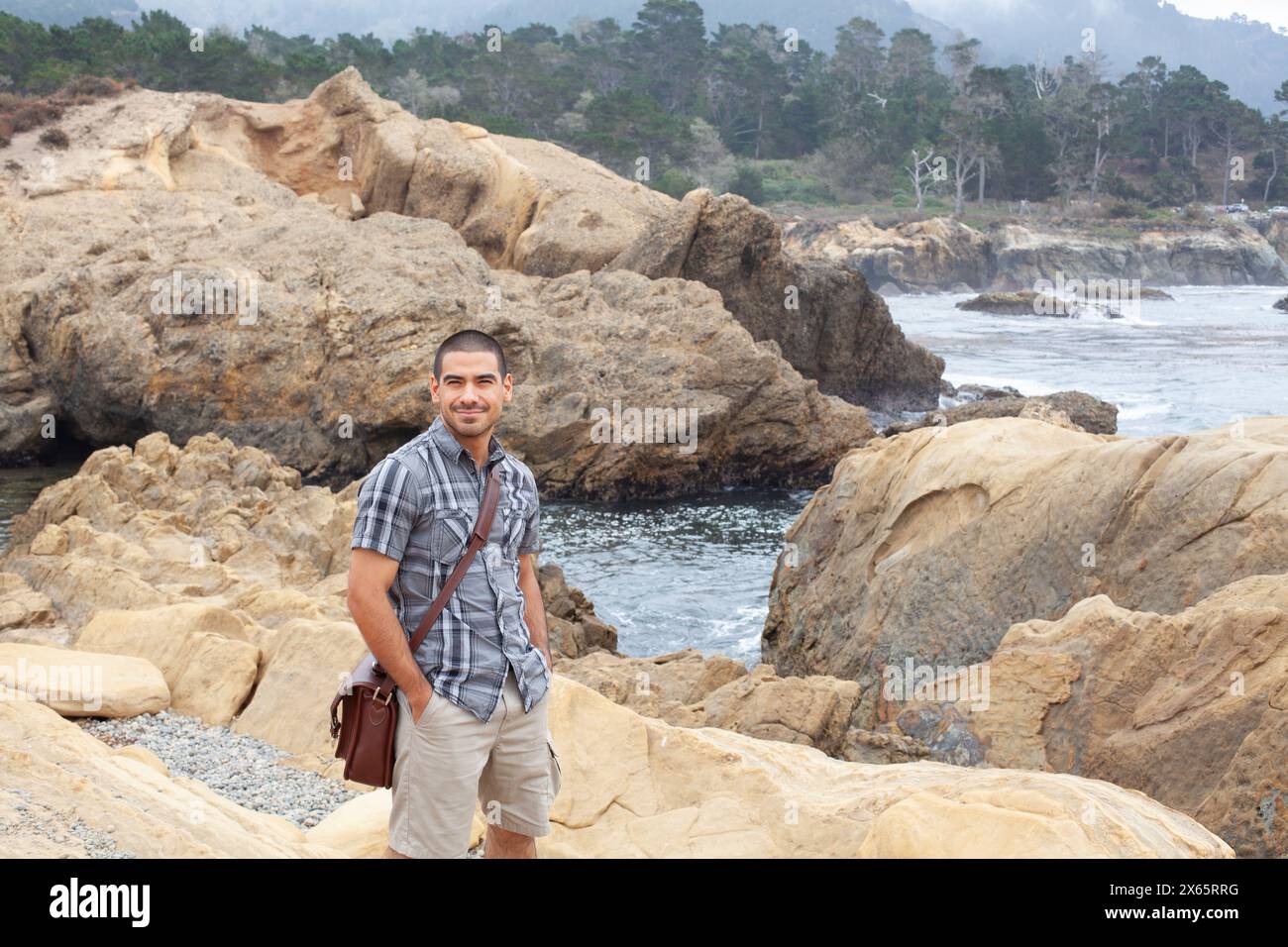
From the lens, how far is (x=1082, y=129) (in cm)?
7875

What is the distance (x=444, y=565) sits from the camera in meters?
3.47

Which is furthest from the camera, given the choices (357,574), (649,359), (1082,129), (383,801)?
(1082,129)

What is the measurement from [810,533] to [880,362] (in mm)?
15669

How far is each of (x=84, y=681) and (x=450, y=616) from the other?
4.20 metres

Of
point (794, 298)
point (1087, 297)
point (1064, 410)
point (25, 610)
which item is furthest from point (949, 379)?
point (1087, 297)

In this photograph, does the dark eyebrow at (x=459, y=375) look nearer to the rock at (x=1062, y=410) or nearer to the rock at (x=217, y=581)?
the rock at (x=217, y=581)

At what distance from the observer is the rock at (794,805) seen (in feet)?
11.8

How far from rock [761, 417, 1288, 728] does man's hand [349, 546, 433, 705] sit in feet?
14.1

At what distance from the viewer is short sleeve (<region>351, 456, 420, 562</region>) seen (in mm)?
3377

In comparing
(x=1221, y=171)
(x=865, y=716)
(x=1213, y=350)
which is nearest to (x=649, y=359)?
(x=865, y=716)

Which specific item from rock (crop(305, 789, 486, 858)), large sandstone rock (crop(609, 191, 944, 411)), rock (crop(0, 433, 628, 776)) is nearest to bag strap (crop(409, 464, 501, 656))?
rock (crop(305, 789, 486, 858))

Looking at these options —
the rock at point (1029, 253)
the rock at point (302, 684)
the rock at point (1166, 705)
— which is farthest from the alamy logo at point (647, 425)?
the rock at point (1029, 253)

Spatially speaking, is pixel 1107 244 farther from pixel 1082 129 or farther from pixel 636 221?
pixel 636 221
